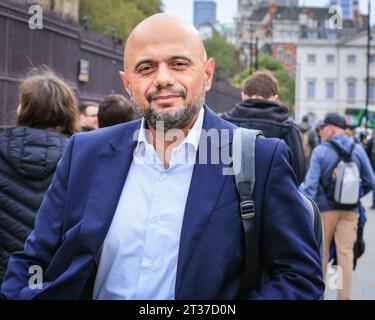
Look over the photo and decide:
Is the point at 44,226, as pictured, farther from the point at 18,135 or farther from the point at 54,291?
Answer: the point at 18,135

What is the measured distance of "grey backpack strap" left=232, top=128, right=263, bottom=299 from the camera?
7.60ft

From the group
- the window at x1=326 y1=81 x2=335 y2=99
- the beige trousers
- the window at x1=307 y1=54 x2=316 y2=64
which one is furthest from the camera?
the window at x1=326 y1=81 x2=335 y2=99

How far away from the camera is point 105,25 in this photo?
4466 cm

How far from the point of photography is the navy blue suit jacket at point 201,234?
2.30m

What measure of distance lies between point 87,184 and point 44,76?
179 centimetres

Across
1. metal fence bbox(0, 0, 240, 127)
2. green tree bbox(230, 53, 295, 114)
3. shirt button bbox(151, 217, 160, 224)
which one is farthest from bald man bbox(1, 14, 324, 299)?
green tree bbox(230, 53, 295, 114)

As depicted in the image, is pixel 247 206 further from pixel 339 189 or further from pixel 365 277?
pixel 365 277

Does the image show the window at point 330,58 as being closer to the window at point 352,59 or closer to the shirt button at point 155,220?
the window at point 352,59

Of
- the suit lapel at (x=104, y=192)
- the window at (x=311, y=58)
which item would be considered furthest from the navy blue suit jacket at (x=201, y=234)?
the window at (x=311, y=58)

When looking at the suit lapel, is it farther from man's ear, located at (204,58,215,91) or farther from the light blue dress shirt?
man's ear, located at (204,58,215,91)

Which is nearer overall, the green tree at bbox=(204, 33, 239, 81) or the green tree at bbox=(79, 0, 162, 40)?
the green tree at bbox=(79, 0, 162, 40)

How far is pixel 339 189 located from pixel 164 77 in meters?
5.00

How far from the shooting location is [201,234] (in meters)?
2.31

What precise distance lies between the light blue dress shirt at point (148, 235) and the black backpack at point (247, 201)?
0.17m
